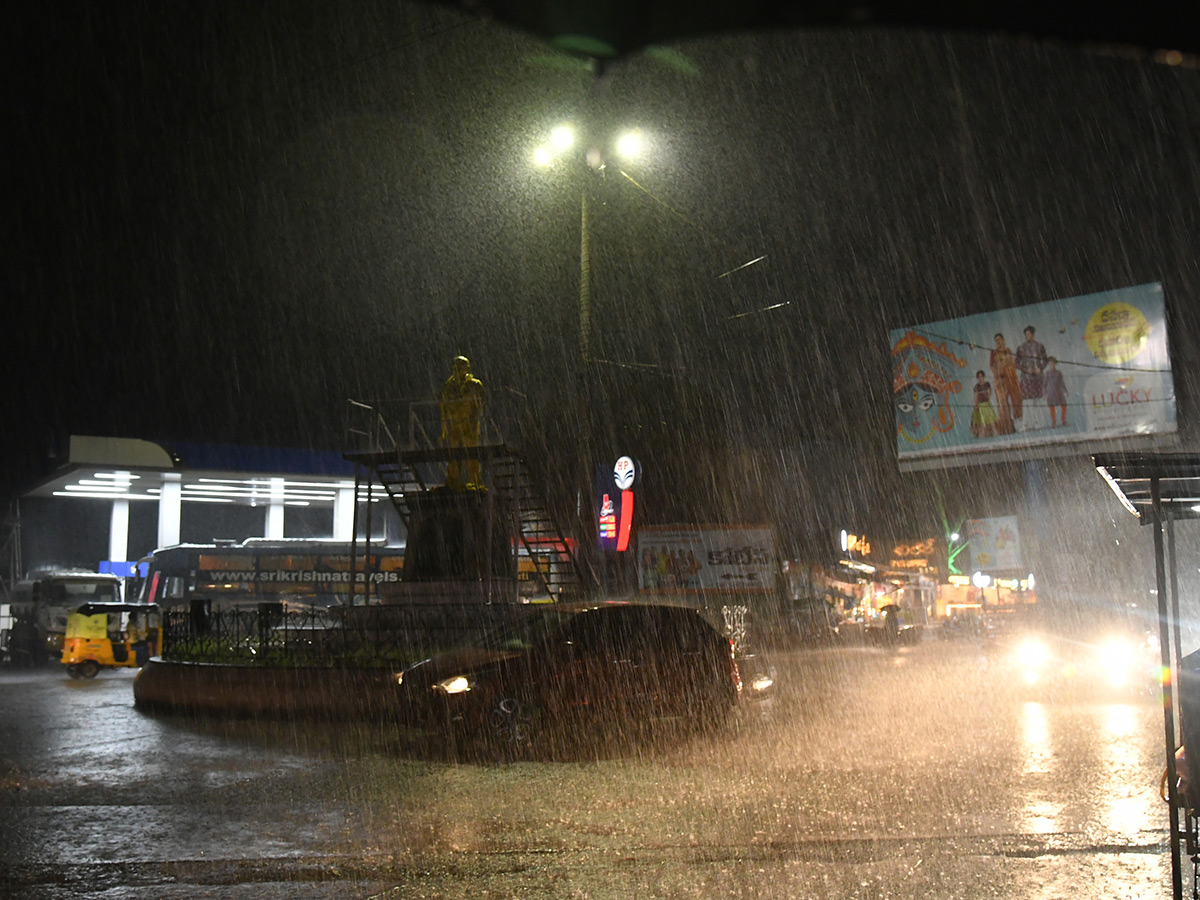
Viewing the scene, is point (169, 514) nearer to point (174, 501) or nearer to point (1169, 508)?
point (174, 501)

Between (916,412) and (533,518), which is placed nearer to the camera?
(533,518)

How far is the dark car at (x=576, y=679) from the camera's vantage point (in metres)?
10.4

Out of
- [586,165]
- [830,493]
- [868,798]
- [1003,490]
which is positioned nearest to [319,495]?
[830,493]

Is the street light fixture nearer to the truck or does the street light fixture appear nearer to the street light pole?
the street light pole

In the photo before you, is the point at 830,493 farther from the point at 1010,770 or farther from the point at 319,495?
the point at 1010,770

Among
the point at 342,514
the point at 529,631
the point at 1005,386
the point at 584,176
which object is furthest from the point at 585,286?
the point at 342,514

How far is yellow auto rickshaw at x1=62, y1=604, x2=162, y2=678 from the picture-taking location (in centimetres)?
2323

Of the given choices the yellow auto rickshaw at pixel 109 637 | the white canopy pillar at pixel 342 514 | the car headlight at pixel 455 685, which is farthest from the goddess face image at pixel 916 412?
the white canopy pillar at pixel 342 514

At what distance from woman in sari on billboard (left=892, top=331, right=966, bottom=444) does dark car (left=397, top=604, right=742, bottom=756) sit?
18.5m

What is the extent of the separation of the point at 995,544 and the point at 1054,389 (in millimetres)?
29118

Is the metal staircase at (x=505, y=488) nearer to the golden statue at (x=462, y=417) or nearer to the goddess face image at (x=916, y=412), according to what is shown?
the golden statue at (x=462, y=417)

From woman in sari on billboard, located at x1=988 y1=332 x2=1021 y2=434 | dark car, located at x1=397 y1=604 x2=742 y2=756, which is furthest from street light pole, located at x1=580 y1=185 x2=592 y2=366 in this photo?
woman in sari on billboard, located at x1=988 y1=332 x2=1021 y2=434

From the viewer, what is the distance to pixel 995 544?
5316 cm

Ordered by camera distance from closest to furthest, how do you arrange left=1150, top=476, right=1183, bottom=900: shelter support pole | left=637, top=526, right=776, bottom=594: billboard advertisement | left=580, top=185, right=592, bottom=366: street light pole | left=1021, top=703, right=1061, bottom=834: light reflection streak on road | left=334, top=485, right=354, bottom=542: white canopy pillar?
left=1150, top=476, right=1183, bottom=900: shelter support pole → left=1021, top=703, right=1061, bottom=834: light reflection streak on road → left=580, top=185, right=592, bottom=366: street light pole → left=637, top=526, right=776, bottom=594: billboard advertisement → left=334, top=485, right=354, bottom=542: white canopy pillar
